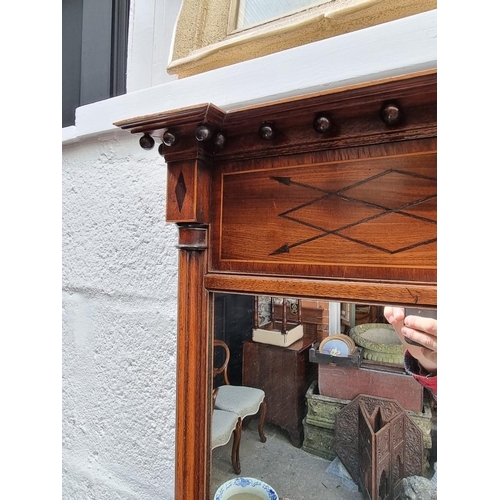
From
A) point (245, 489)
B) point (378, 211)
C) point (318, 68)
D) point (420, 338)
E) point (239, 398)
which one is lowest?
point (245, 489)

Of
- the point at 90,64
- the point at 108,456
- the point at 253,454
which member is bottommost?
the point at 108,456

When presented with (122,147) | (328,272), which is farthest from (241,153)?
(122,147)

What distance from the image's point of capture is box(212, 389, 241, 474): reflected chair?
0.51 m

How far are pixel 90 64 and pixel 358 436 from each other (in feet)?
3.47

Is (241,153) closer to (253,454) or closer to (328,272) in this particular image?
(328,272)

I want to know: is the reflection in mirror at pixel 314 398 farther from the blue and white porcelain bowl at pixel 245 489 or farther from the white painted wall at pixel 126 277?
the white painted wall at pixel 126 277

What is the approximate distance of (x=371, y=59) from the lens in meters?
0.54

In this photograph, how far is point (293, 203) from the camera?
0.43m

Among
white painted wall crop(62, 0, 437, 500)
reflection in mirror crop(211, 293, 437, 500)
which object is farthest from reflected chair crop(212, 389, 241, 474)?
white painted wall crop(62, 0, 437, 500)

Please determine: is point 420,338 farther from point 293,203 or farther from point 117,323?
point 117,323

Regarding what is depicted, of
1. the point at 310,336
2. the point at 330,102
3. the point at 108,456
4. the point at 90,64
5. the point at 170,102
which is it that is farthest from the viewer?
the point at 90,64

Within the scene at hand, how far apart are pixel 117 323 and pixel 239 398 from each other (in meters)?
0.44

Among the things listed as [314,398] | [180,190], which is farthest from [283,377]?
[180,190]

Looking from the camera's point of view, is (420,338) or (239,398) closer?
(420,338)
